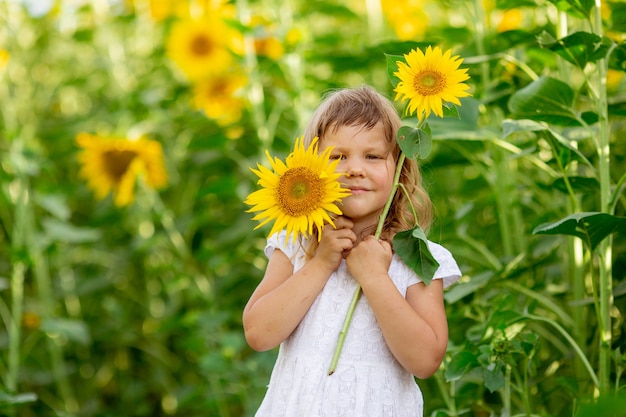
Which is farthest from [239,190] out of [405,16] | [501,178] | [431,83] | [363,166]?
[431,83]

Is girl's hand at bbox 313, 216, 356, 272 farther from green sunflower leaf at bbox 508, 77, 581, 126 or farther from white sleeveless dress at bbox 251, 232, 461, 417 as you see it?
green sunflower leaf at bbox 508, 77, 581, 126

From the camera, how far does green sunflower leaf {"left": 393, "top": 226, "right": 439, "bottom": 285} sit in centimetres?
118

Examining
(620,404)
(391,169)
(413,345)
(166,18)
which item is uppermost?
(620,404)

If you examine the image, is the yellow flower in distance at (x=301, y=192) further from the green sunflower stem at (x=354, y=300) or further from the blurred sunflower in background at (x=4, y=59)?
the blurred sunflower in background at (x=4, y=59)

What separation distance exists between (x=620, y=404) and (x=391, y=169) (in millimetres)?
665

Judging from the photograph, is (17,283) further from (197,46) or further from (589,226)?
(589,226)

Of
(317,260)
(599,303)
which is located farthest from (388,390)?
(599,303)

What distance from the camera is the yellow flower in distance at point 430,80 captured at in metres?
1.13

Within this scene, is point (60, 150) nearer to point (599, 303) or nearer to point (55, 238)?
point (55, 238)

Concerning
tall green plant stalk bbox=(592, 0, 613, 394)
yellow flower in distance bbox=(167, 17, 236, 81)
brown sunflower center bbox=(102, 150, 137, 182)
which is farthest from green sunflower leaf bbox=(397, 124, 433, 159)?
yellow flower in distance bbox=(167, 17, 236, 81)

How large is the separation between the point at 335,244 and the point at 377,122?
19 centimetres

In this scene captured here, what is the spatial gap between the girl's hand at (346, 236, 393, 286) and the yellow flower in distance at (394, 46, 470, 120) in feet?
0.63

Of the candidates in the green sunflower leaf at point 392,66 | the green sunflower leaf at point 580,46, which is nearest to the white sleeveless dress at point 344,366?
the green sunflower leaf at point 392,66

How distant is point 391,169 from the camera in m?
1.25
